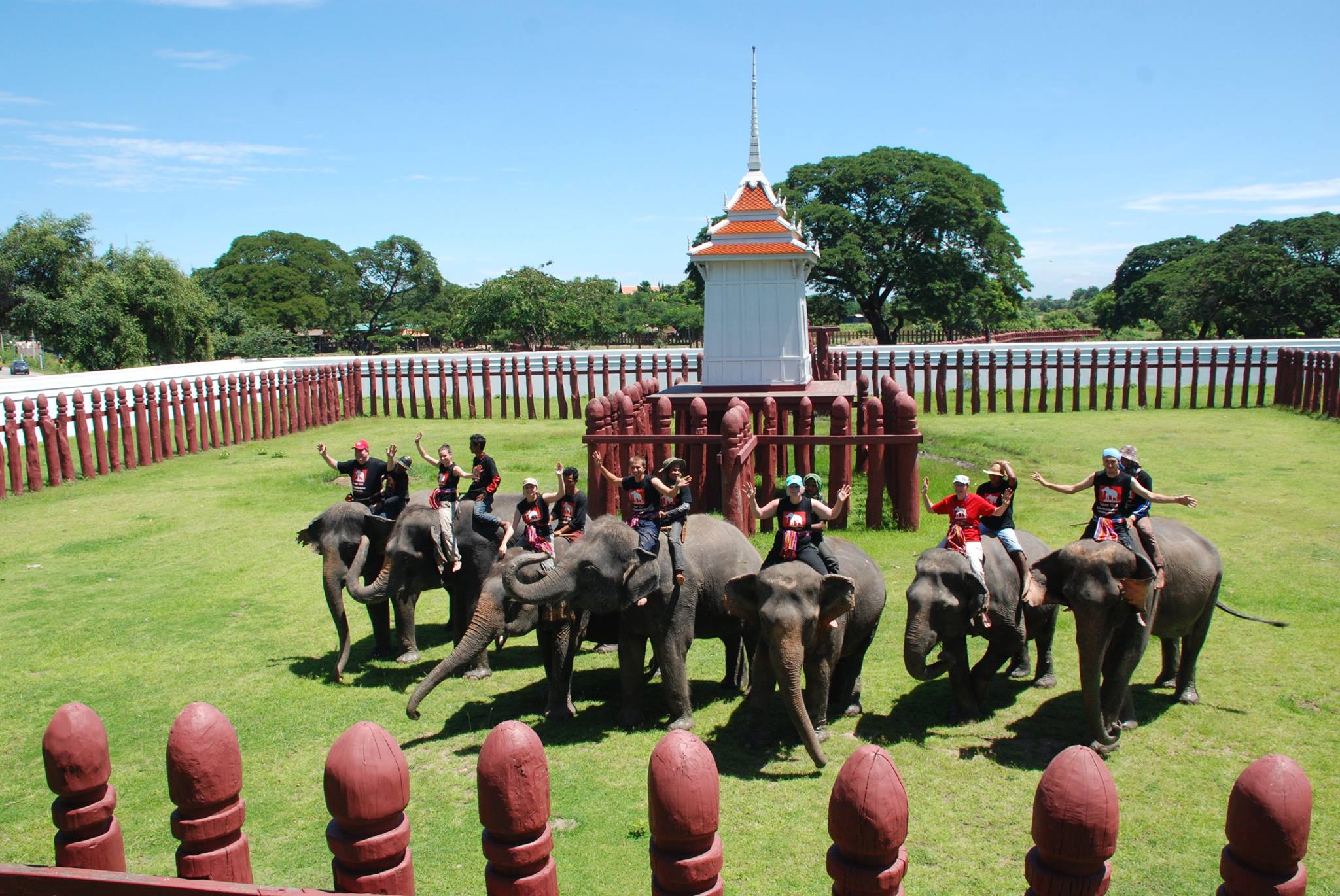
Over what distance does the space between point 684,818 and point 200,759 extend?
1278 mm

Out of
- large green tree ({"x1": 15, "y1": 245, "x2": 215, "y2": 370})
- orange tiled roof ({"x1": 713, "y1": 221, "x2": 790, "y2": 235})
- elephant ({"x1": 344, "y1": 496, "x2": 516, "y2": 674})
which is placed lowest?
elephant ({"x1": 344, "y1": 496, "x2": 516, "y2": 674})

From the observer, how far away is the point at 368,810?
2355 mm

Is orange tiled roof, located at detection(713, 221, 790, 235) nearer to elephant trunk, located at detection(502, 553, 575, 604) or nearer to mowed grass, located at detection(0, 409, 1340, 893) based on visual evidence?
mowed grass, located at detection(0, 409, 1340, 893)

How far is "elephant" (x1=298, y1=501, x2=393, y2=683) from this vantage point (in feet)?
28.6

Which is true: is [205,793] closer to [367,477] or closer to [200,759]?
[200,759]

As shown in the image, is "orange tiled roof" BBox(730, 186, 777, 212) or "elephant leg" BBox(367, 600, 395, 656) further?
"orange tiled roof" BBox(730, 186, 777, 212)

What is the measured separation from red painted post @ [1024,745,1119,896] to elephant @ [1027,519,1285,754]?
15.4 feet

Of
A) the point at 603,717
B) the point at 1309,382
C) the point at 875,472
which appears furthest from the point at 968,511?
the point at 1309,382

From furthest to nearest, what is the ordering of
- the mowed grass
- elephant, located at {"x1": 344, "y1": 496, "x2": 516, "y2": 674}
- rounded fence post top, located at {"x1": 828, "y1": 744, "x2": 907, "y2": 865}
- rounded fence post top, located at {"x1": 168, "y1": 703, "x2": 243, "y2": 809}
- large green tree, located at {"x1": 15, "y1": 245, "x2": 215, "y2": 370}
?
large green tree, located at {"x1": 15, "y1": 245, "x2": 215, "y2": 370}, elephant, located at {"x1": 344, "y1": 496, "x2": 516, "y2": 674}, the mowed grass, rounded fence post top, located at {"x1": 168, "y1": 703, "x2": 243, "y2": 809}, rounded fence post top, located at {"x1": 828, "y1": 744, "x2": 907, "y2": 865}

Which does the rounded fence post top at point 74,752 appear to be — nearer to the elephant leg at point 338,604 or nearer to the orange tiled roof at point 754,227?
the elephant leg at point 338,604

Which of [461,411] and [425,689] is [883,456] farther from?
[461,411]

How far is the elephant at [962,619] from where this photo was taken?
718cm

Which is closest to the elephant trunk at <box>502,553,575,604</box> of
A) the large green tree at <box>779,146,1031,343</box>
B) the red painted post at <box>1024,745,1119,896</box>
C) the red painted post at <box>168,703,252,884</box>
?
the red painted post at <box>168,703,252,884</box>

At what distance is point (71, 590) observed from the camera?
11227 millimetres
